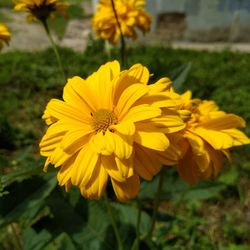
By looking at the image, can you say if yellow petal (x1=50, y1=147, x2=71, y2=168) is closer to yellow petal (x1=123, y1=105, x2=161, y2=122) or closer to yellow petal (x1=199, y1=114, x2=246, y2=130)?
yellow petal (x1=123, y1=105, x2=161, y2=122)

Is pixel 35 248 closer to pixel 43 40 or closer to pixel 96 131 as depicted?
pixel 96 131

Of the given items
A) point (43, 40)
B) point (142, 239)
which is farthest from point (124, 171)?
point (43, 40)

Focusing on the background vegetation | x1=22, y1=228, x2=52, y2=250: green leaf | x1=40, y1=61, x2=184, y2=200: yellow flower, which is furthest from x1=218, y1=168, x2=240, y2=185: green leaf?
x1=40, y1=61, x2=184, y2=200: yellow flower

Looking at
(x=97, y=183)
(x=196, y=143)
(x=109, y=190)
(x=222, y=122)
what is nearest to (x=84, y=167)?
(x=97, y=183)

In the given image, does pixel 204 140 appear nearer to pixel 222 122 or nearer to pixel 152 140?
pixel 222 122

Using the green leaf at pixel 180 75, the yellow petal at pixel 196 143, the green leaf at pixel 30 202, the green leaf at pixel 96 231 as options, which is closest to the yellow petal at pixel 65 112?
the yellow petal at pixel 196 143

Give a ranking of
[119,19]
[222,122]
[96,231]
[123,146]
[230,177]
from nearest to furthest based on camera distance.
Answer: [123,146] → [222,122] → [96,231] → [119,19] → [230,177]
